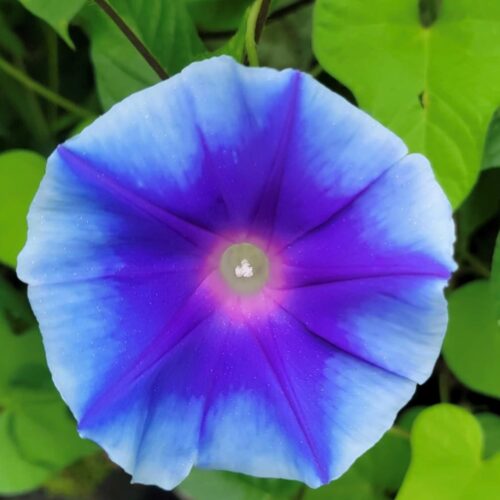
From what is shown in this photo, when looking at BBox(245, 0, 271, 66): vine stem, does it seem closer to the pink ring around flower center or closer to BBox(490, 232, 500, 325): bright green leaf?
the pink ring around flower center

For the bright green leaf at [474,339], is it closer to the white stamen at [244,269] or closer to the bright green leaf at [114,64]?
the white stamen at [244,269]

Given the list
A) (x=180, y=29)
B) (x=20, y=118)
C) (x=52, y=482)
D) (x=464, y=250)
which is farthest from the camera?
(x=52, y=482)

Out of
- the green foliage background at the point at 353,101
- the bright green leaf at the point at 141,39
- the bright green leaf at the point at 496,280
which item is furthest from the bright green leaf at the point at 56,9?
the bright green leaf at the point at 496,280

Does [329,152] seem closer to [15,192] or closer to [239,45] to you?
[239,45]

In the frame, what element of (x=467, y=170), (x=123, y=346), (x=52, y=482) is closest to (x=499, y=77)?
(x=467, y=170)

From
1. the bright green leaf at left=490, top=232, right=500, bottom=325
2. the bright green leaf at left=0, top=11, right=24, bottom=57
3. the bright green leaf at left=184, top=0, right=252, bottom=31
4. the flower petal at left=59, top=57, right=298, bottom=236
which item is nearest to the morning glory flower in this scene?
the flower petal at left=59, top=57, right=298, bottom=236

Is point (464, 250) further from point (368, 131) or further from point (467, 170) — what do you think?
point (368, 131)

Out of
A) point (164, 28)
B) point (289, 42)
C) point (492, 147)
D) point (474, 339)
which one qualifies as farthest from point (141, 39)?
point (474, 339)
